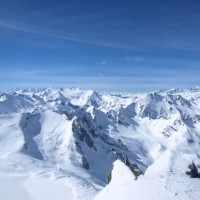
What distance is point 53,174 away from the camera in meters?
76.3

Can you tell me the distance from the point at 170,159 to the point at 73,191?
2453 cm

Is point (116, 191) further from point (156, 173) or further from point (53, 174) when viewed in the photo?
point (53, 174)

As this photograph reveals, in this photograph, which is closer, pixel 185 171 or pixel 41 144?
pixel 185 171

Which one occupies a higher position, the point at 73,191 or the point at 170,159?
the point at 170,159

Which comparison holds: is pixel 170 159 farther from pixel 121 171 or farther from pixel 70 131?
pixel 70 131

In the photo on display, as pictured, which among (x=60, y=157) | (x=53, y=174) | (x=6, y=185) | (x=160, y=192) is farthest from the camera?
(x=60, y=157)

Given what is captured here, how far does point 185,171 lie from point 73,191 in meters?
27.5

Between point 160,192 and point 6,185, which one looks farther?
point 6,185

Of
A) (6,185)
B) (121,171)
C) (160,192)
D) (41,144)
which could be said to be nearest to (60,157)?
(41,144)

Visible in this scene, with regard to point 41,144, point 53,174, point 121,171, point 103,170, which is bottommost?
point 103,170

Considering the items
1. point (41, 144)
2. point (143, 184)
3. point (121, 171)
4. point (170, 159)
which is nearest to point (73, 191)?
point (121, 171)

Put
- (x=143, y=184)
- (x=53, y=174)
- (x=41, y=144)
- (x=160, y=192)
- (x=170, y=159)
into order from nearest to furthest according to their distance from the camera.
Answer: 1. (x=160, y=192)
2. (x=143, y=184)
3. (x=170, y=159)
4. (x=53, y=174)
5. (x=41, y=144)

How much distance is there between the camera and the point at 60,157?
169 metres

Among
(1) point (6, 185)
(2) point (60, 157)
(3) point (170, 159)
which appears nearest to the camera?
(3) point (170, 159)
